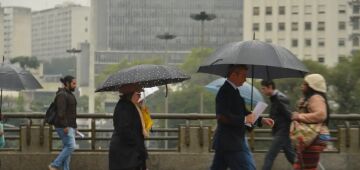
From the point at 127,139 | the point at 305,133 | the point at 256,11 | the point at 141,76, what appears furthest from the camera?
the point at 256,11

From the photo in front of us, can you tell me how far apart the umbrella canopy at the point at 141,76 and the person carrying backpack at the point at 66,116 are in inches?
140

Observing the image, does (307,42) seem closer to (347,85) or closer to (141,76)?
(347,85)

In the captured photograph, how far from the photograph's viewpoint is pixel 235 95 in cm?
900

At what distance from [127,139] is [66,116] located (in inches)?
171

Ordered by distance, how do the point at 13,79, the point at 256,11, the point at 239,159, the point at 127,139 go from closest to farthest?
1. the point at 127,139
2. the point at 239,159
3. the point at 13,79
4. the point at 256,11

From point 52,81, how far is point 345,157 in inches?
6133

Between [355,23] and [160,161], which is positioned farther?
[355,23]

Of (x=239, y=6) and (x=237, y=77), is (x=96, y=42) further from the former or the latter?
(x=237, y=77)

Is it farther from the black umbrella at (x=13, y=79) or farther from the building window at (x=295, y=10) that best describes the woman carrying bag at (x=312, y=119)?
the building window at (x=295, y=10)

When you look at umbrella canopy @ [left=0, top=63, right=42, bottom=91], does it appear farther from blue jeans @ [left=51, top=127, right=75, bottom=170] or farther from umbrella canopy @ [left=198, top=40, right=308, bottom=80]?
umbrella canopy @ [left=198, top=40, right=308, bottom=80]

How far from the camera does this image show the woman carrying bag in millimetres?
9312

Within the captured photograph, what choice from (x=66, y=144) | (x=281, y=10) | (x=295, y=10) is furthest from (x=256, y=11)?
(x=66, y=144)

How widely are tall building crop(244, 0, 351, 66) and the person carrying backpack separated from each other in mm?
120516

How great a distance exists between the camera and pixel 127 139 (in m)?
8.32
